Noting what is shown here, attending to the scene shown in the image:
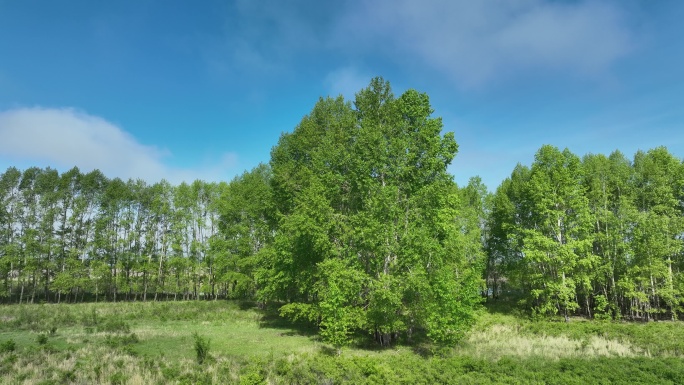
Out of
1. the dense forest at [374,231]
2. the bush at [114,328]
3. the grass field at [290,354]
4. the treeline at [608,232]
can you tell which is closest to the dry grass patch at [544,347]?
the grass field at [290,354]

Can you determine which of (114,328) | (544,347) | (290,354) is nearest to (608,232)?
(544,347)

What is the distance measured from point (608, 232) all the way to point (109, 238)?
6130 cm

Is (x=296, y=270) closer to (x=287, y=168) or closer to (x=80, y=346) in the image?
(x=287, y=168)

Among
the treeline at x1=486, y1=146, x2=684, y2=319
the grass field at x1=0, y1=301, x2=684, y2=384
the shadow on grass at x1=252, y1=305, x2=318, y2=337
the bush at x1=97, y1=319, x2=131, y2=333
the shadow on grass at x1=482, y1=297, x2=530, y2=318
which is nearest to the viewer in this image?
the grass field at x1=0, y1=301, x2=684, y2=384

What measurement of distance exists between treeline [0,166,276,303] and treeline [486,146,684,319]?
99.1ft

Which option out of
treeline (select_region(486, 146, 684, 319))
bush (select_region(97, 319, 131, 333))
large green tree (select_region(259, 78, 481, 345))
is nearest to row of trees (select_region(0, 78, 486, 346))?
large green tree (select_region(259, 78, 481, 345))

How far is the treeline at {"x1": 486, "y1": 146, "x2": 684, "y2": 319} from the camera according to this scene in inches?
1177

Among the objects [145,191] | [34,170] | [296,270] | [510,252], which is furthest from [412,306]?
[34,170]

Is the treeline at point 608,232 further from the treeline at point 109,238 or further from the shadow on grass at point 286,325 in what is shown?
the treeline at point 109,238

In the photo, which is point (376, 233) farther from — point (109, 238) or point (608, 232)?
point (109, 238)

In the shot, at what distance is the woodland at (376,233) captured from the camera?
20.5 metres

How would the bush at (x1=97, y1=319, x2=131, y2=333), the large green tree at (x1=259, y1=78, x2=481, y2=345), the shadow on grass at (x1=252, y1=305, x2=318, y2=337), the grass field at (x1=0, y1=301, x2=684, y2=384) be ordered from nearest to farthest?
the grass field at (x1=0, y1=301, x2=684, y2=384), the large green tree at (x1=259, y1=78, x2=481, y2=345), the bush at (x1=97, y1=319, x2=131, y2=333), the shadow on grass at (x1=252, y1=305, x2=318, y2=337)

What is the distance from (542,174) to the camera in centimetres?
3341

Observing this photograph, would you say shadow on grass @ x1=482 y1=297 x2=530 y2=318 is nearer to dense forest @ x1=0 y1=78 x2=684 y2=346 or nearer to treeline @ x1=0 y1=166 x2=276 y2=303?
dense forest @ x1=0 y1=78 x2=684 y2=346
